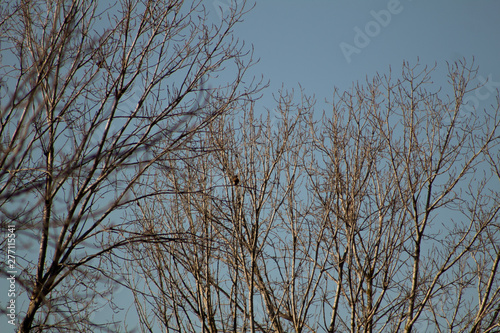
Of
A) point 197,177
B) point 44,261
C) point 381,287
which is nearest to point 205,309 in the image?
point 197,177

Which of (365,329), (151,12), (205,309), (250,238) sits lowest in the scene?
(365,329)

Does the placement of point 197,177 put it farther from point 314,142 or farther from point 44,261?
point 44,261

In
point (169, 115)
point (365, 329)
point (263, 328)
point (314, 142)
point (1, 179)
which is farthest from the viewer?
point (314, 142)

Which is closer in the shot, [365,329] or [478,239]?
[365,329]

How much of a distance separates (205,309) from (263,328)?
0.76m

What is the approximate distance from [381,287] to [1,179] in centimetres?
427

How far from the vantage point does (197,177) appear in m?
5.72

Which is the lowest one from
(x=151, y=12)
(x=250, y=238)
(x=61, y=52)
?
(x=250, y=238)

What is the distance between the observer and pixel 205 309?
561 cm

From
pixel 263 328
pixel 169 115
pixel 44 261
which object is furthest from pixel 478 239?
pixel 44 261

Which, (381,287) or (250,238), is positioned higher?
(250,238)

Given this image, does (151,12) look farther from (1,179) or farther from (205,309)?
(205,309)

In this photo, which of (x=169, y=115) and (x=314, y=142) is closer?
(x=169, y=115)

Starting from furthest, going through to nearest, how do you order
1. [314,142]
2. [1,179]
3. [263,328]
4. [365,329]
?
1. [314,142]
2. [263,328]
3. [365,329]
4. [1,179]
